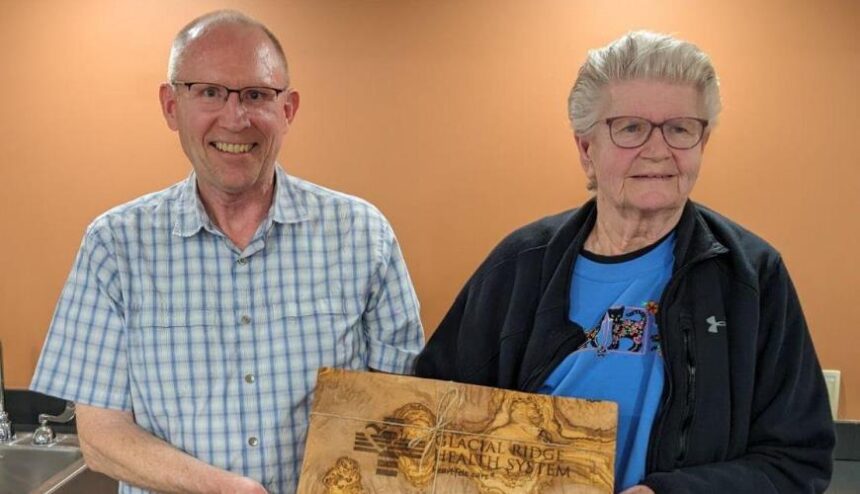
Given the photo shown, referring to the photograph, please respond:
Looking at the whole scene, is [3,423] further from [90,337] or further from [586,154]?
[586,154]

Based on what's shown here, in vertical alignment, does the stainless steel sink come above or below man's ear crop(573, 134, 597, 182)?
below

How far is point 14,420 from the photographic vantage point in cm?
257

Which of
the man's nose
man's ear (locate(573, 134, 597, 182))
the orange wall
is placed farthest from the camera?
the orange wall

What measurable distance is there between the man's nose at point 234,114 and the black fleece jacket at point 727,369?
593 millimetres

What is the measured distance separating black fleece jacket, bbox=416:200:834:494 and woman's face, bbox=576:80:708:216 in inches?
3.4

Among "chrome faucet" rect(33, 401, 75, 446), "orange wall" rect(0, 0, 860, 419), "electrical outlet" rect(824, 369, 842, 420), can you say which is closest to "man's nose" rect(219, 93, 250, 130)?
"orange wall" rect(0, 0, 860, 419)

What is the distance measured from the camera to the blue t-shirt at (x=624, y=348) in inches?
48.1

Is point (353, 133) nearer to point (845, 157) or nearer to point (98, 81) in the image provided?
point (98, 81)

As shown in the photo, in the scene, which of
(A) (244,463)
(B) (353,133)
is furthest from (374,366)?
(B) (353,133)

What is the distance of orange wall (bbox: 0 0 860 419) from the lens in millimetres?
2365

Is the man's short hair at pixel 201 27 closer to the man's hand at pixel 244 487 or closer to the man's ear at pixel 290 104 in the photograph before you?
the man's ear at pixel 290 104

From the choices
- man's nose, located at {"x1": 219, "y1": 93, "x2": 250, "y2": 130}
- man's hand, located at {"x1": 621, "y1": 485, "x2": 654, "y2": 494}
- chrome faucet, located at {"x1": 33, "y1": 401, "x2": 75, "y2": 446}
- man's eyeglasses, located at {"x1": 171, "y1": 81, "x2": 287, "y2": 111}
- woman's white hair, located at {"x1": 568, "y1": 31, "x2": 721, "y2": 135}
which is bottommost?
chrome faucet, located at {"x1": 33, "y1": 401, "x2": 75, "y2": 446}

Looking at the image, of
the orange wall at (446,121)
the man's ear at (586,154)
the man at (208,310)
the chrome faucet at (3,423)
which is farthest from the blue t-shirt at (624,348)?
the chrome faucet at (3,423)

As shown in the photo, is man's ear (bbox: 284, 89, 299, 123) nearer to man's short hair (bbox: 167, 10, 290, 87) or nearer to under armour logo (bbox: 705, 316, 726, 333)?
man's short hair (bbox: 167, 10, 290, 87)
